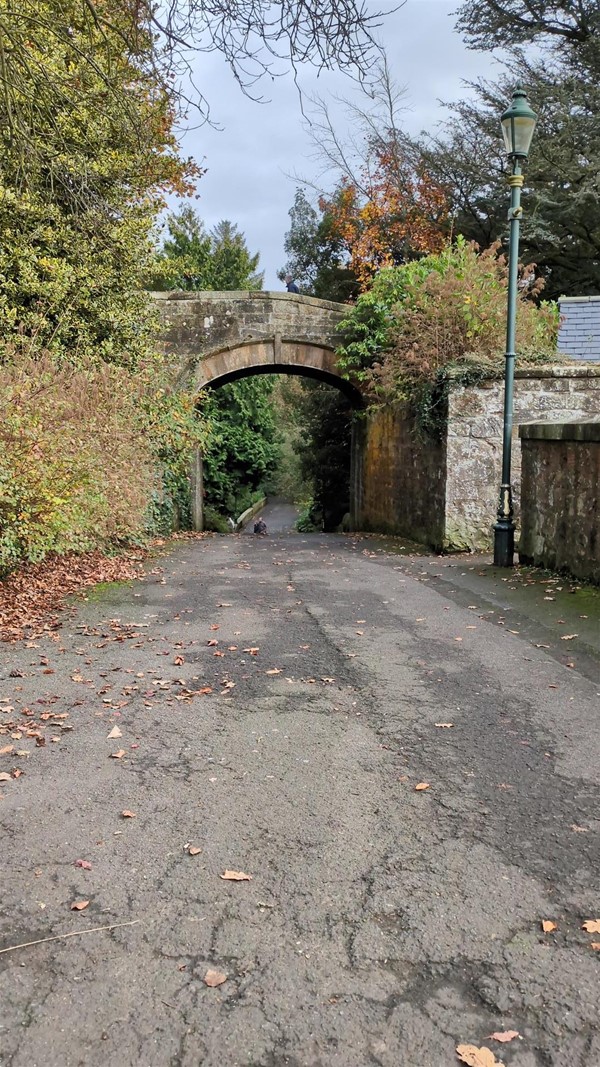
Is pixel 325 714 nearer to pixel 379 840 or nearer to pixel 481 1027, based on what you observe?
pixel 379 840

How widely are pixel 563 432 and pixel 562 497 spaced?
66 cm

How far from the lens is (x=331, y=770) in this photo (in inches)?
130

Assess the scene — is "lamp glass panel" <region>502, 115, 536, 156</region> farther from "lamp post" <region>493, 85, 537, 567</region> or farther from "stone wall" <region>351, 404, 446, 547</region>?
"stone wall" <region>351, 404, 446, 547</region>

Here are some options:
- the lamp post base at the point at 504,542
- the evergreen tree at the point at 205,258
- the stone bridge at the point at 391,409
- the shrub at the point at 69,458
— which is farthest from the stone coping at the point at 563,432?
the evergreen tree at the point at 205,258

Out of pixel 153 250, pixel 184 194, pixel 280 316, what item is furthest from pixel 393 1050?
pixel 184 194

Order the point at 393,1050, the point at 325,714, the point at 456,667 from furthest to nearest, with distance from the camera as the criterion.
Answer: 1. the point at 456,667
2. the point at 325,714
3. the point at 393,1050

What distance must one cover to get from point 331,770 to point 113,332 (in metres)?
10.7

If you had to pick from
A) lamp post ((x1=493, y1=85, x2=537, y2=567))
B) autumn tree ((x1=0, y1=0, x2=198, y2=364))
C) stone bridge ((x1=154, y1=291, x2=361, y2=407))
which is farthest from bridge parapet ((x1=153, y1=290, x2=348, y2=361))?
lamp post ((x1=493, y1=85, x2=537, y2=567))

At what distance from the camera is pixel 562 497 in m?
7.57

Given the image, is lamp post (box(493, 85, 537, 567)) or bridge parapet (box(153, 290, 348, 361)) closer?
lamp post (box(493, 85, 537, 567))

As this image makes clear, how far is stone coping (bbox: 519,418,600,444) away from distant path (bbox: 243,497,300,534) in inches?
1062

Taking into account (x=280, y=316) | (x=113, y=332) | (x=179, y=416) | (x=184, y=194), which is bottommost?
(x=179, y=416)

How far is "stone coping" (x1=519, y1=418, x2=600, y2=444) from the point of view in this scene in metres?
6.93

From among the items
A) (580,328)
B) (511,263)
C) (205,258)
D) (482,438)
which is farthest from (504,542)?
(205,258)
